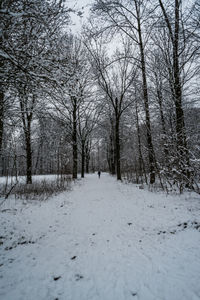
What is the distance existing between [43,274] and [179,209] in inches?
166

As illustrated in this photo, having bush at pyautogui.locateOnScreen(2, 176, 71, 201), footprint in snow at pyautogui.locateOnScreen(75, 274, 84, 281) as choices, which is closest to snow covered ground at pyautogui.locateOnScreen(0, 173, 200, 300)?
footprint in snow at pyautogui.locateOnScreen(75, 274, 84, 281)

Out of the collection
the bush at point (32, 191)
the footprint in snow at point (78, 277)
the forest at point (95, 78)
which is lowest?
the footprint in snow at point (78, 277)

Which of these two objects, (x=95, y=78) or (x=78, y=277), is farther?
(x=95, y=78)

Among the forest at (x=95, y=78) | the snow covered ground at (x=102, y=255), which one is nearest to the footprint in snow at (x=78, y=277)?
the snow covered ground at (x=102, y=255)

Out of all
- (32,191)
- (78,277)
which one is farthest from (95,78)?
(78,277)

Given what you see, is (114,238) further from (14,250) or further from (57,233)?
(14,250)

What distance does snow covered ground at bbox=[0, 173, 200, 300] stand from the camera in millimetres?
1706

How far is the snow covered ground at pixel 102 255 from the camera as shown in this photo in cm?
171

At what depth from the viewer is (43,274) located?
2.03 meters

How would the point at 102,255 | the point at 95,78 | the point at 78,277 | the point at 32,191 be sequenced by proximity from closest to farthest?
the point at 78,277 → the point at 102,255 → the point at 32,191 → the point at 95,78

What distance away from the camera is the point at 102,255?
94.7 inches

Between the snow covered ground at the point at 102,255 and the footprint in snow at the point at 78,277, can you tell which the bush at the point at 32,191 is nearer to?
the snow covered ground at the point at 102,255

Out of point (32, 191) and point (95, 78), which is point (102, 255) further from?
point (95, 78)

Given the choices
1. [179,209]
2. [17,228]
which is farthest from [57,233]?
[179,209]
